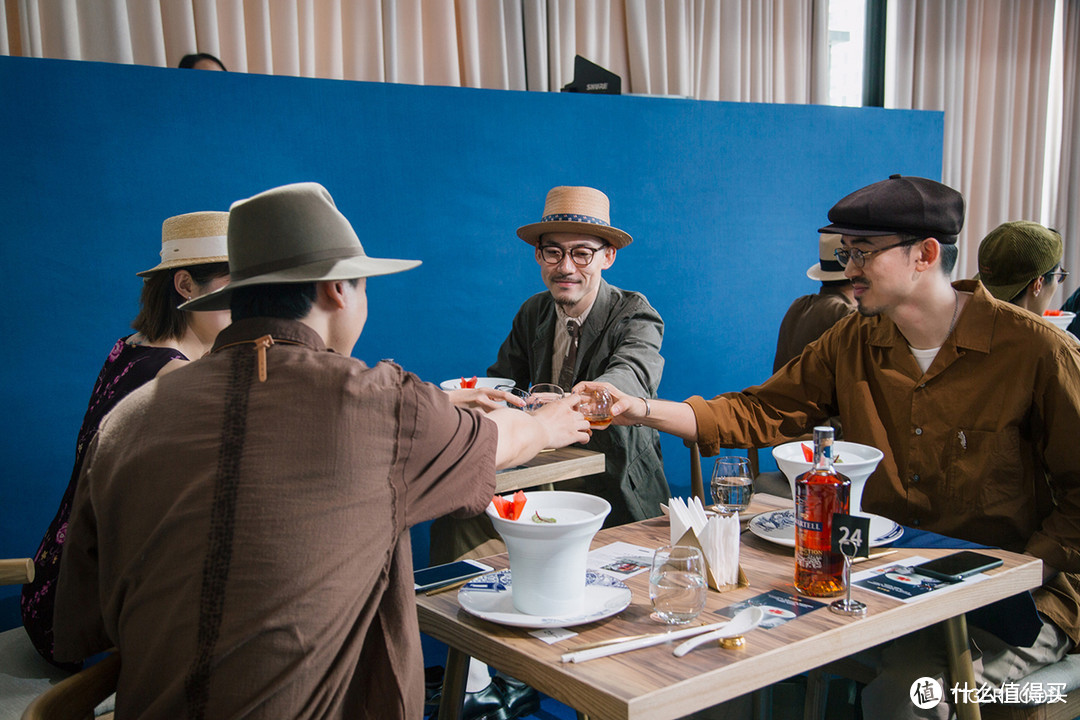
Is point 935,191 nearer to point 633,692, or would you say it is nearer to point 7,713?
point 633,692

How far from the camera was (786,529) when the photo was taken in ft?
5.74

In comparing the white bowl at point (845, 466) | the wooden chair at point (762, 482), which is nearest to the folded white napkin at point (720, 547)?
the white bowl at point (845, 466)

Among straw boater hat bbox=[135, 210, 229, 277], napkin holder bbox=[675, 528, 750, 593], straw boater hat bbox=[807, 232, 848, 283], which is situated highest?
straw boater hat bbox=[135, 210, 229, 277]

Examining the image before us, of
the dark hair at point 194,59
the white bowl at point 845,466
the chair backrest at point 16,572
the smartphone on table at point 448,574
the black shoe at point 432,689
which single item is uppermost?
the dark hair at point 194,59

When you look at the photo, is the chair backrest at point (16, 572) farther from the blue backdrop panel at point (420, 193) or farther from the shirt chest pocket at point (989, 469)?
the shirt chest pocket at point (989, 469)

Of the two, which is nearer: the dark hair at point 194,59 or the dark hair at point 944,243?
the dark hair at point 944,243

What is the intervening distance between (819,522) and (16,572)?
157 cm

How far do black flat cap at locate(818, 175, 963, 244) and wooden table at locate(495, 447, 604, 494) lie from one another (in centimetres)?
98

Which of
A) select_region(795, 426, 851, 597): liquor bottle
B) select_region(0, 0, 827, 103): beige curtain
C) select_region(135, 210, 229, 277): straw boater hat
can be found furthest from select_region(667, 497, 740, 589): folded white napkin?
select_region(0, 0, 827, 103): beige curtain

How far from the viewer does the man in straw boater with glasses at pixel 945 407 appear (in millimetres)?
Result: 1883

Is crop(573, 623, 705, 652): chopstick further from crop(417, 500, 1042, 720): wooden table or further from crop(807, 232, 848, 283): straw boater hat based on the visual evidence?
crop(807, 232, 848, 283): straw boater hat

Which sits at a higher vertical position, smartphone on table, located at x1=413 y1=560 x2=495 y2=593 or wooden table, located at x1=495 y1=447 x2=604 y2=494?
smartphone on table, located at x1=413 y1=560 x2=495 y2=593

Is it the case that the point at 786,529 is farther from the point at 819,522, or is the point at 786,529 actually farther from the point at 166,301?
the point at 166,301

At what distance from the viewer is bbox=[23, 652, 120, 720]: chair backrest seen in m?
1.09
